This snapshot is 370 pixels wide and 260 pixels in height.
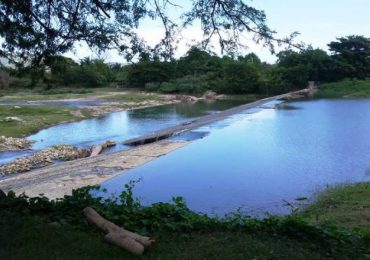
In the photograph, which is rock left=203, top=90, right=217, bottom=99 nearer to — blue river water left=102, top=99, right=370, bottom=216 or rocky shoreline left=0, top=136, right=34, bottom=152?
blue river water left=102, top=99, right=370, bottom=216

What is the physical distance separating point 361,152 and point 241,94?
49334 mm

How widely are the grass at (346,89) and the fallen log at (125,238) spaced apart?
57121 millimetres

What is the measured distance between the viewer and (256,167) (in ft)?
65.2

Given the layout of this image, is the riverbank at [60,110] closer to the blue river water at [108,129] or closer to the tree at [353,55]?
the blue river water at [108,129]

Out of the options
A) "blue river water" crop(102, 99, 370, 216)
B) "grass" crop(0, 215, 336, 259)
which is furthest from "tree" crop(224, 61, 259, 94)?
"grass" crop(0, 215, 336, 259)

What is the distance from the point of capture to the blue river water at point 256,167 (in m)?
15.1

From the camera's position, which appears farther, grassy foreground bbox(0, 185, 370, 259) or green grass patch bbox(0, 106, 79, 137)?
green grass patch bbox(0, 106, 79, 137)

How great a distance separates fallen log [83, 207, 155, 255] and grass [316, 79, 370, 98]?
57121 millimetres

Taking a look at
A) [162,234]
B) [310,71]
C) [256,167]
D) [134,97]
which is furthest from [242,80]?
[162,234]

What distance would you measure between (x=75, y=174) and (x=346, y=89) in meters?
54.1

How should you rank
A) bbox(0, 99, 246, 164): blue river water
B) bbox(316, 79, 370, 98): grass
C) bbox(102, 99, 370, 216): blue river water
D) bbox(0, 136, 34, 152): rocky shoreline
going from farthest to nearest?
1. bbox(316, 79, 370, 98): grass
2. bbox(0, 99, 246, 164): blue river water
3. bbox(0, 136, 34, 152): rocky shoreline
4. bbox(102, 99, 370, 216): blue river water

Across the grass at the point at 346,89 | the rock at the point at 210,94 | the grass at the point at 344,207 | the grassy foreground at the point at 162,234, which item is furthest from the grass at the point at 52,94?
the grassy foreground at the point at 162,234

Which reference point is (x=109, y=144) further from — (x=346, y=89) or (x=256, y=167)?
(x=346, y=89)

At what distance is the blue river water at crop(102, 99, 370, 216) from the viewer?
15.1 metres
